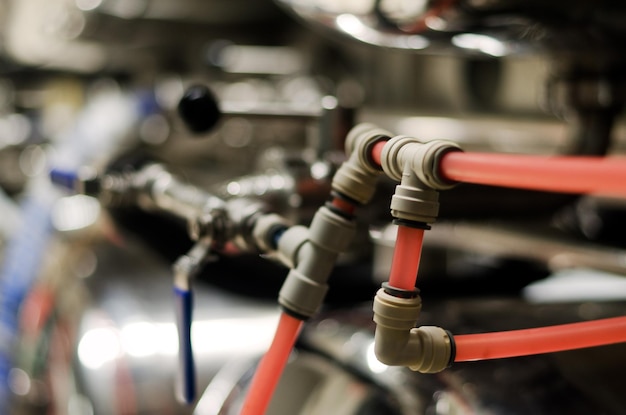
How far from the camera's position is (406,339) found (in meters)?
0.31

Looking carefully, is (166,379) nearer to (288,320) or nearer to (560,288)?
(288,320)

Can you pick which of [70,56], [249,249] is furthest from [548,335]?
[70,56]

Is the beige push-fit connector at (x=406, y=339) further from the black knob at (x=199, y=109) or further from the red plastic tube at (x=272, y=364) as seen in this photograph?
the black knob at (x=199, y=109)

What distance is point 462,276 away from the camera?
770mm

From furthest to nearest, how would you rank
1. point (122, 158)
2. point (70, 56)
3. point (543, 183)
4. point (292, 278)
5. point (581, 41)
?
1. point (70, 56)
2. point (122, 158)
3. point (581, 41)
4. point (292, 278)
5. point (543, 183)

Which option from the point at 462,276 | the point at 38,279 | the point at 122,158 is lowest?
the point at 38,279

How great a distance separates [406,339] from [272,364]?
10cm

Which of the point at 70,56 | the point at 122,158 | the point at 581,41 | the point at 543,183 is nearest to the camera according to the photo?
the point at 543,183

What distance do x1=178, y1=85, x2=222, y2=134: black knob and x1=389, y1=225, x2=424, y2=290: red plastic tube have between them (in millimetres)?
267

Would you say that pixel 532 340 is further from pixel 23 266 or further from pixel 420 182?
pixel 23 266

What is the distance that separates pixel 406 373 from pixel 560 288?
0.32 meters

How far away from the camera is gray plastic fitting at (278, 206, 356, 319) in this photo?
362mm

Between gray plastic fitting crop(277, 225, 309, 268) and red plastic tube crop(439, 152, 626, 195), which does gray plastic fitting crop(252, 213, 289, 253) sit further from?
red plastic tube crop(439, 152, 626, 195)

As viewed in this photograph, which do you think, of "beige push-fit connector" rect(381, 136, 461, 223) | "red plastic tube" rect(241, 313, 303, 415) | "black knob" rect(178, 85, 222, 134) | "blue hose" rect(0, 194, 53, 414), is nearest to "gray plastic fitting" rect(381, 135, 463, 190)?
"beige push-fit connector" rect(381, 136, 461, 223)
